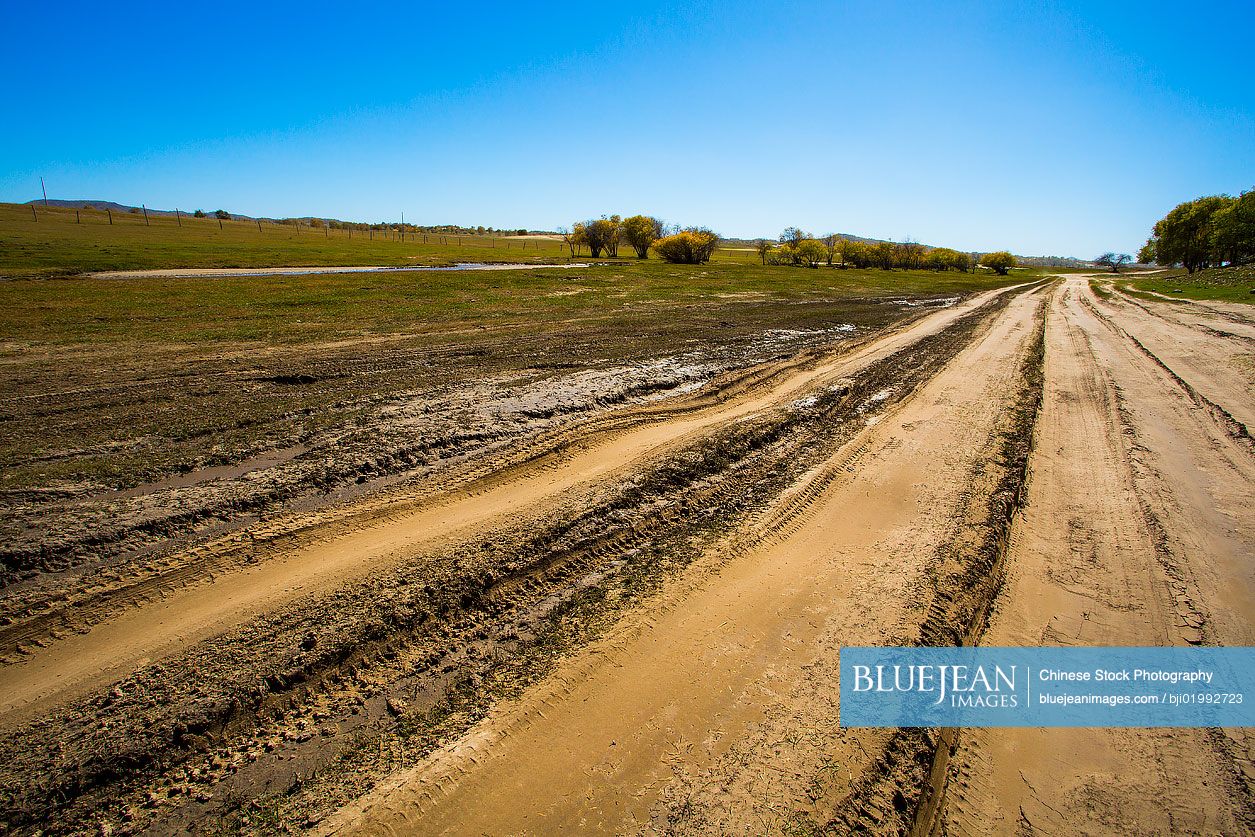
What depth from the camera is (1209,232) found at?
52781 millimetres

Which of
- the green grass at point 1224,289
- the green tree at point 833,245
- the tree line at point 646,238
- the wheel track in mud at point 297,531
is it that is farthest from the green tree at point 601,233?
the wheel track in mud at point 297,531

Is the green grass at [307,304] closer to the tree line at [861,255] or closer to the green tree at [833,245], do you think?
the tree line at [861,255]

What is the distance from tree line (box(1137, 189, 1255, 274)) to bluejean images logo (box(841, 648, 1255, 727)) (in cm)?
7135

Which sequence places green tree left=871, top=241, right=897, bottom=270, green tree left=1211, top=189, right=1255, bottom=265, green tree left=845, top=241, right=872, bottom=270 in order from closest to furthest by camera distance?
green tree left=1211, top=189, right=1255, bottom=265
green tree left=845, top=241, right=872, bottom=270
green tree left=871, top=241, right=897, bottom=270

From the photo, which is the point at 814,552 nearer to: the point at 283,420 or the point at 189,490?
the point at 189,490

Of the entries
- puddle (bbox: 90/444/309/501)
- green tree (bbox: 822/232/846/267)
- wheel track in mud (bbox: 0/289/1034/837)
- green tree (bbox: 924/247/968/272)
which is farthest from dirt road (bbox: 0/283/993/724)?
green tree (bbox: 924/247/968/272)

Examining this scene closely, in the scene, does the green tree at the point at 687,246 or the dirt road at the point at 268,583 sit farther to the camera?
the green tree at the point at 687,246

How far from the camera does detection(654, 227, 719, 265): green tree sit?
2340 inches

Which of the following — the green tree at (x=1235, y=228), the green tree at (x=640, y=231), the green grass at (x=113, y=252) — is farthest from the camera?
the green tree at (x=640, y=231)

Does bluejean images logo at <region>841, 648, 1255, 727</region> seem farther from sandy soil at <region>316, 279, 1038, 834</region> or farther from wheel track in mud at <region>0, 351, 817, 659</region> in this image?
wheel track in mud at <region>0, 351, 817, 659</region>

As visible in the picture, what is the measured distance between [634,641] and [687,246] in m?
60.9

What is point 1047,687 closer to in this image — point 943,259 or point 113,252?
point 113,252

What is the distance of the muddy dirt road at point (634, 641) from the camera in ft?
8.19

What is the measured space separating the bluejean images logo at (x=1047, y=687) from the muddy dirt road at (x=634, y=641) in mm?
109
